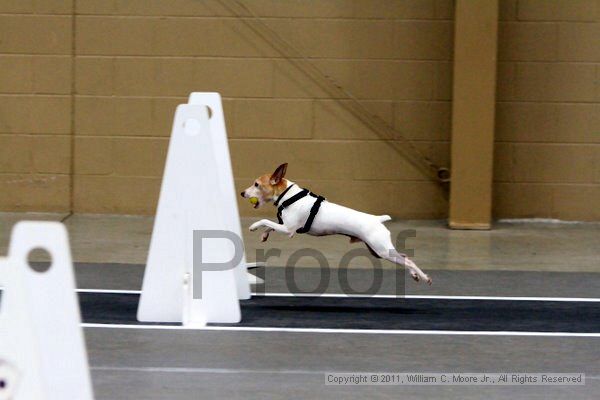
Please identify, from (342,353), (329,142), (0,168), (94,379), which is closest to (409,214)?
(329,142)

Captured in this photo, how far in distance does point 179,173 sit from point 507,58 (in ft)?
17.9

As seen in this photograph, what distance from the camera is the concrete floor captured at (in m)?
5.79

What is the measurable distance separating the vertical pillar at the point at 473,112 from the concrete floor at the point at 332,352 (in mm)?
1411

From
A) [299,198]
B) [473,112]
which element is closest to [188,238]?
[299,198]

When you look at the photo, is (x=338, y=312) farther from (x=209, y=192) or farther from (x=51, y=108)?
(x=51, y=108)

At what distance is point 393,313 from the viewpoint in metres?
7.75

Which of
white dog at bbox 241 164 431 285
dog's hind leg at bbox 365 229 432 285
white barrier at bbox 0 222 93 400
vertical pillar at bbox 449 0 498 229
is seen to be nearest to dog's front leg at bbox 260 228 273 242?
white dog at bbox 241 164 431 285

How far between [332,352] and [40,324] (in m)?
2.31

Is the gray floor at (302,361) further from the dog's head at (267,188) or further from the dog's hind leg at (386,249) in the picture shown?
the dog's head at (267,188)

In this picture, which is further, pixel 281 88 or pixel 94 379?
pixel 281 88

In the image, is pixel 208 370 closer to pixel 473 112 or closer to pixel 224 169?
pixel 224 169

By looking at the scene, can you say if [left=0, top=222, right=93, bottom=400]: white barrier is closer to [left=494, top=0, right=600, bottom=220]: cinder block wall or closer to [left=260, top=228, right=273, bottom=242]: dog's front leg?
[left=260, top=228, right=273, bottom=242]: dog's front leg

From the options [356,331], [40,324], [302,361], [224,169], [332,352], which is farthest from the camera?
[224,169]

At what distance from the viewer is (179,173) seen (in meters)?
7.18
